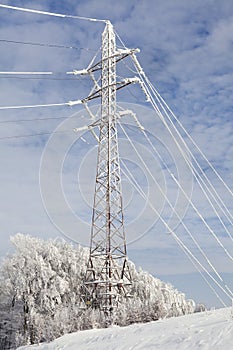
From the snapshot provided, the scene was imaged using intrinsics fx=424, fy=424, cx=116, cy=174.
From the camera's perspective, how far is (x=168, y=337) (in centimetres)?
1267

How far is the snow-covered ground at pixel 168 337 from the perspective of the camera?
11.3m

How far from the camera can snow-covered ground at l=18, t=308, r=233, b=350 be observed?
1126cm

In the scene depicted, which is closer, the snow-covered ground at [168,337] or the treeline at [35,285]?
the snow-covered ground at [168,337]

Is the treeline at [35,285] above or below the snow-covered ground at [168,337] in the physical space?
above

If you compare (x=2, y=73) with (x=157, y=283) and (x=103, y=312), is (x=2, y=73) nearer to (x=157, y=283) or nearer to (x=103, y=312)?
(x=103, y=312)

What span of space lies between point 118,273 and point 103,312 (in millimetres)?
2429

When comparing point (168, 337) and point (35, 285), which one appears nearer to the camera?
point (168, 337)

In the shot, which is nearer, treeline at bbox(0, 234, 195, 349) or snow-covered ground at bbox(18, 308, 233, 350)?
snow-covered ground at bbox(18, 308, 233, 350)

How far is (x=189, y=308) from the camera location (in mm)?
52938

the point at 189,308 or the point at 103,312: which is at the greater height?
the point at 189,308

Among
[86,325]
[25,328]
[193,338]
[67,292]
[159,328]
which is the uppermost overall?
[67,292]

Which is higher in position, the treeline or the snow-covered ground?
the treeline

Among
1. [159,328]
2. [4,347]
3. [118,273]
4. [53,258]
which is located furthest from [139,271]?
[159,328]

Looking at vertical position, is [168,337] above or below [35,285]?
below
